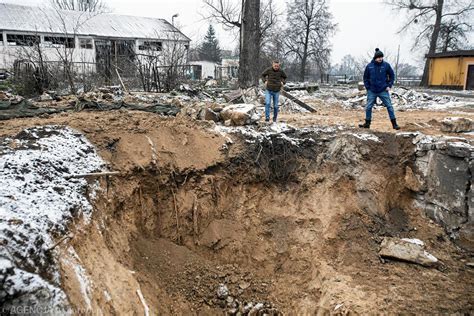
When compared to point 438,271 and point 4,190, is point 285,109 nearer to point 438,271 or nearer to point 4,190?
point 438,271

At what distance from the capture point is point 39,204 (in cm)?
357

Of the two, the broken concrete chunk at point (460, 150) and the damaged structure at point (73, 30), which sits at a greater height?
the damaged structure at point (73, 30)

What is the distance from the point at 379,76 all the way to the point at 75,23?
2471cm

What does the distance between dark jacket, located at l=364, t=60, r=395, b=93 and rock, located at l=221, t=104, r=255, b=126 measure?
2519mm

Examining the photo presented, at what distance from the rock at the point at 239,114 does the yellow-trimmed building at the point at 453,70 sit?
1949 centimetres

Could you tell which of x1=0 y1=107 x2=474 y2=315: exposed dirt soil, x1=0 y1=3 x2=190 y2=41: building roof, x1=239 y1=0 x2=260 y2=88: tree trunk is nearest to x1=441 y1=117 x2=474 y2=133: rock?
x1=0 y1=107 x2=474 y2=315: exposed dirt soil

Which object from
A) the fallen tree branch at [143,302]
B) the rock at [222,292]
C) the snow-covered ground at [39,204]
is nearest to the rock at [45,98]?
the snow-covered ground at [39,204]

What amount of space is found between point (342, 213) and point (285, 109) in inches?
217

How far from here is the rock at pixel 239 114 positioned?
7277mm

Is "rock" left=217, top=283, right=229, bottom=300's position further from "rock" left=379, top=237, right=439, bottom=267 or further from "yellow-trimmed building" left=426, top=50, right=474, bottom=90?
"yellow-trimmed building" left=426, top=50, right=474, bottom=90

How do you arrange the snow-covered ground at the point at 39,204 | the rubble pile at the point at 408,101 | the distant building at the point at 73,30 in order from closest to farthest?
the snow-covered ground at the point at 39,204
the rubble pile at the point at 408,101
the distant building at the point at 73,30

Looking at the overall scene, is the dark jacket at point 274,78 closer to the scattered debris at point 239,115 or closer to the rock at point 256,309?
the scattered debris at point 239,115

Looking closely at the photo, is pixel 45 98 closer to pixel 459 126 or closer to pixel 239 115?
pixel 239 115

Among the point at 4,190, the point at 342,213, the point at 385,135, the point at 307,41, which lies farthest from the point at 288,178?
the point at 307,41
